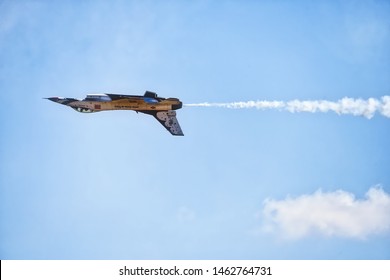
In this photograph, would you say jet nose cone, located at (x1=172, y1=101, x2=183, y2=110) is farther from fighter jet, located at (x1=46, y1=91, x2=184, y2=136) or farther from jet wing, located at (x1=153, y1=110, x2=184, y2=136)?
jet wing, located at (x1=153, y1=110, x2=184, y2=136)

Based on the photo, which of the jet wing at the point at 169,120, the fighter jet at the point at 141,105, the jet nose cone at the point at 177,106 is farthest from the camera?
the jet wing at the point at 169,120

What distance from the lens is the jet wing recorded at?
66.6 metres

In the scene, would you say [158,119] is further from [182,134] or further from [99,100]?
[99,100]

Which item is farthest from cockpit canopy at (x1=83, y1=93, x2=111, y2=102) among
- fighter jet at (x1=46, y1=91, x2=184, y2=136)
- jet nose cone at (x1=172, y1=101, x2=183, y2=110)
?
jet nose cone at (x1=172, y1=101, x2=183, y2=110)

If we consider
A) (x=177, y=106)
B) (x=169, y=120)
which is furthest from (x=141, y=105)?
(x=177, y=106)

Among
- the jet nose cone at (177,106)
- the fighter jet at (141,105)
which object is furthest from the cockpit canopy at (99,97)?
the jet nose cone at (177,106)

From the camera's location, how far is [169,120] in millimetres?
66875

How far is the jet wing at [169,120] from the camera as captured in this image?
6656cm

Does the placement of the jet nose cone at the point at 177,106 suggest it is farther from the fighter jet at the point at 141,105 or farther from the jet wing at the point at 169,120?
the jet wing at the point at 169,120

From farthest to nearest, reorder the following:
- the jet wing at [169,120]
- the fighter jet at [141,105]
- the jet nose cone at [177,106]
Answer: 1. the jet wing at [169,120]
2. the jet nose cone at [177,106]
3. the fighter jet at [141,105]
